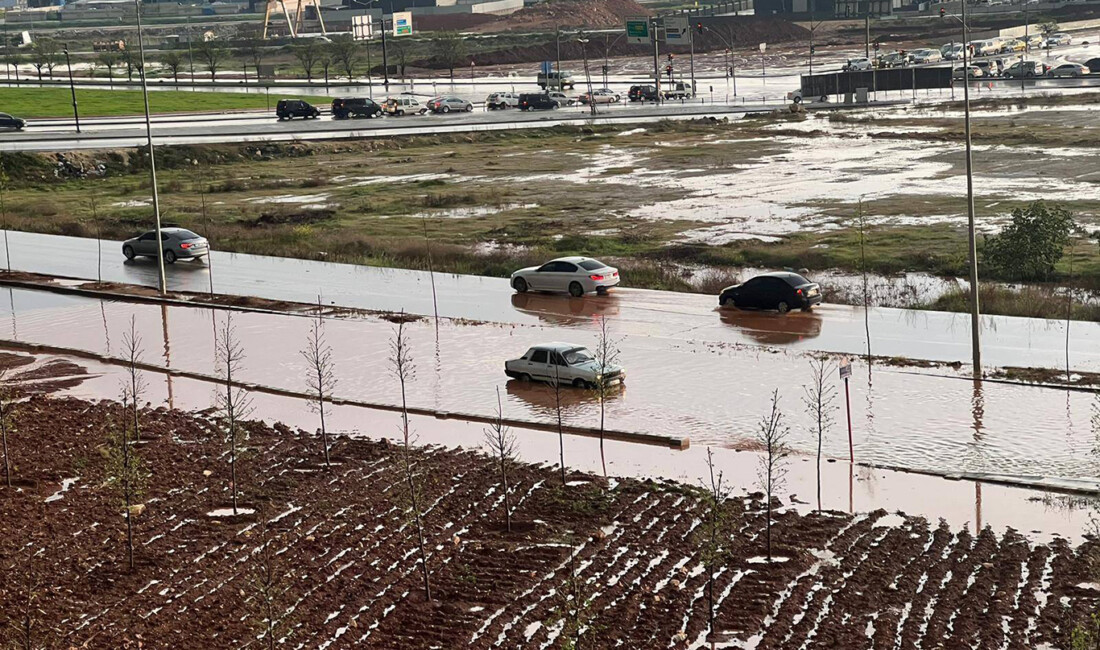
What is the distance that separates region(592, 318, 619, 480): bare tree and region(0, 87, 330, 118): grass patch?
7995 cm

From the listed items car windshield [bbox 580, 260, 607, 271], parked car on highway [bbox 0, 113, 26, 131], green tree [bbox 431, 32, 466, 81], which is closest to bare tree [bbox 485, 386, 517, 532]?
car windshield [bbox 580, 260, 607, 271]

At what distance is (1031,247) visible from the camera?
4747cm

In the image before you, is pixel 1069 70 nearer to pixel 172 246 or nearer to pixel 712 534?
pixel 172 246

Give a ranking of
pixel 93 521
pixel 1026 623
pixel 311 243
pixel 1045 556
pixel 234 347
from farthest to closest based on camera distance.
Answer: pixel 311 243
pixel 234 347
pixel 93 521
pixel 1045 556
pixel 1026 623

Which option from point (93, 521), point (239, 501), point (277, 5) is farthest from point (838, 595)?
point (277, 5)

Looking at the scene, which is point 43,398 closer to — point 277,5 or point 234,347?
point 234,347

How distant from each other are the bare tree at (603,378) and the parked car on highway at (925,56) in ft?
337

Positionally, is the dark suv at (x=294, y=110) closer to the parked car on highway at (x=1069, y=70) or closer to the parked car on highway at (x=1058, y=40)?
the parked car on highway at (x=1069, y=70)

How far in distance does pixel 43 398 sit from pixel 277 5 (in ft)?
554

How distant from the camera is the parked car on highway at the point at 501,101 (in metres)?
117

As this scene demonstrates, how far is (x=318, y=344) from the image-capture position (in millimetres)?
40938

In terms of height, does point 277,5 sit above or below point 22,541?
above

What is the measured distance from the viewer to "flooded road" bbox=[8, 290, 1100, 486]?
29.8 metres

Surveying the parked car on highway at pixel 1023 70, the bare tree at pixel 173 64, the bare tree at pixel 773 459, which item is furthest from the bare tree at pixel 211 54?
the bare tree at pixel 773 459
